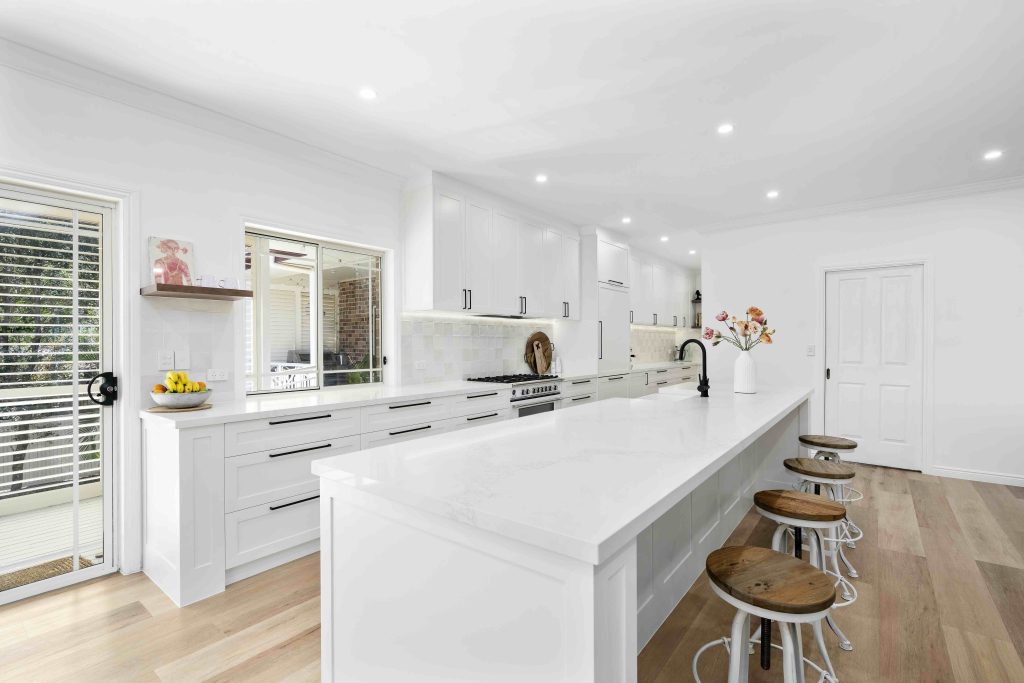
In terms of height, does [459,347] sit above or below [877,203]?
below

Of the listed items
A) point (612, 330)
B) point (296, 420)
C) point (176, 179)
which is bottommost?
point (296, 420)

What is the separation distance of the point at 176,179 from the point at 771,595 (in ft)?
10.8

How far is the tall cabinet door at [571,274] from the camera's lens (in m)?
5.23

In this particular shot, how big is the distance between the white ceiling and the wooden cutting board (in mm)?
1948

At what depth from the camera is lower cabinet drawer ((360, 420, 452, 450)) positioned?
9.99 ft

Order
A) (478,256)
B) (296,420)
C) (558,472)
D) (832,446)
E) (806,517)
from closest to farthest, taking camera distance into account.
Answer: (558,472), (806,517), (296,420), (832,446), (478,256)

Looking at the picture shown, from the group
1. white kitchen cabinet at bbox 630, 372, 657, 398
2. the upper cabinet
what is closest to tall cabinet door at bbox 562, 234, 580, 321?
the upper cabinet

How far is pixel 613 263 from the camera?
5.78 metres

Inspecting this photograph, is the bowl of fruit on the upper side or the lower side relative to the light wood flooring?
upper

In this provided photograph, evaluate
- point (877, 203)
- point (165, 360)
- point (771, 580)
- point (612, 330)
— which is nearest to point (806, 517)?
point (771, 580)

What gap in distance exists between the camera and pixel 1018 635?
2.03 m

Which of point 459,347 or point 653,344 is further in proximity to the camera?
point 653,344

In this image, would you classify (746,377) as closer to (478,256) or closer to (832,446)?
(832,446)

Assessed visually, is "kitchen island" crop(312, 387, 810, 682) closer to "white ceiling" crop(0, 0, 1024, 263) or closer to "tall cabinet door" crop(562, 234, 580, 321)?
"white ceiling" crop(0, 0, 1024, 263)
